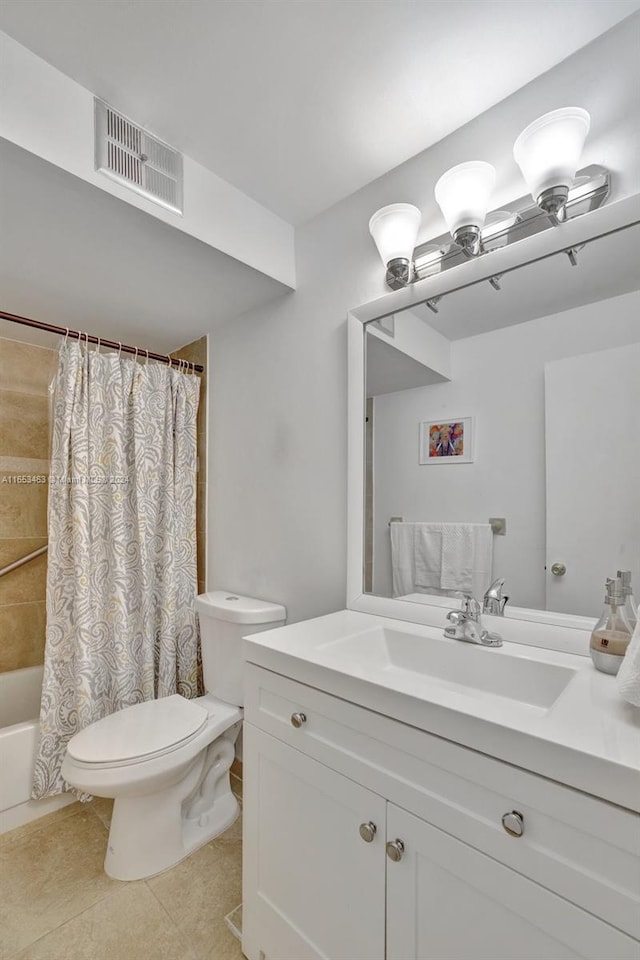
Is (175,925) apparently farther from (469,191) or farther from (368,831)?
(469,191)

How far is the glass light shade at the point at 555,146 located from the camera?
1.02m

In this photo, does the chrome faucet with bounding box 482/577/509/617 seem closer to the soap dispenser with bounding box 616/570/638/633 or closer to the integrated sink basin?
the integrated sink basin

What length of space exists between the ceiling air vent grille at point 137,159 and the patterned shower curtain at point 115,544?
0.82m

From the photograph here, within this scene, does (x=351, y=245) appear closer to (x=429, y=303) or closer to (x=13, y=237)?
(x=429, y=303)

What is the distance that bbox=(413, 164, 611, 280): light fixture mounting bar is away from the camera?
1068 mm

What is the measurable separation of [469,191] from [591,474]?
2.62 feet

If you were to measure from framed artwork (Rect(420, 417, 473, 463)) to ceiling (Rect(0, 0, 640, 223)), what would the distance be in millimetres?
863

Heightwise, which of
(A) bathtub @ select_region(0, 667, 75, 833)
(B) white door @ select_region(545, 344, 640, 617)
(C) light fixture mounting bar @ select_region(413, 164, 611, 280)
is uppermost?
(C) light fixture mounting bar @ select_region(413, 164, 611, 280)

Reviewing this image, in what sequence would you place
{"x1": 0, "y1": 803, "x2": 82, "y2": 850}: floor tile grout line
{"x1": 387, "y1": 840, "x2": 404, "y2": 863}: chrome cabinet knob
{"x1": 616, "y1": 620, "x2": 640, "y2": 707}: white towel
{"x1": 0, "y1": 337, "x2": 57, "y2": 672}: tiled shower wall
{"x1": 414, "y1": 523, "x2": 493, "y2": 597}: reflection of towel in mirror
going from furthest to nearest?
{"x1": 0, "y1": 337, "x2": 57, "y2": 672}: tiled shower wall, {"x1": 0, "y1": 803, "x2": 82, "y2": 850}: floor tile grout line, {"x1": 414, "y1": 523, "x2": 493, "y2": 597}: reflection of towel in mirror, {"x1": 387, "y1": 840, "x2": 404, "y2": 863}: chrome cabinet knob, {"x1": 616, "y1": 620, "x2": 640, "y2": 707}: white towel

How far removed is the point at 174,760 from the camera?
1412mm

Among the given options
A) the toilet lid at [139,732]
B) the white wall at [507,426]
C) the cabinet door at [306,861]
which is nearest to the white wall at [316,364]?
the white wall at [507,426]

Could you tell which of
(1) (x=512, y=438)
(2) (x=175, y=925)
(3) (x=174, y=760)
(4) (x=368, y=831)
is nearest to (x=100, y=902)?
(2) (x=175, y=925)

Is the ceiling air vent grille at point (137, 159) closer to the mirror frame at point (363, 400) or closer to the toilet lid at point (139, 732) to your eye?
the mirror frame at point (363, 400)

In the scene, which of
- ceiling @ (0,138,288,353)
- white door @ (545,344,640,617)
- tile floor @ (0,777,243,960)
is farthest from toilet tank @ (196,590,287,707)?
ceiling @ (0,138,288,353)
